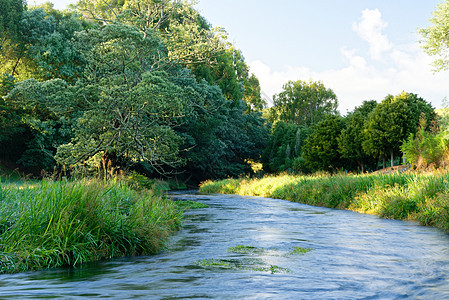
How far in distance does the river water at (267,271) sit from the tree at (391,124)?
23.4 meters

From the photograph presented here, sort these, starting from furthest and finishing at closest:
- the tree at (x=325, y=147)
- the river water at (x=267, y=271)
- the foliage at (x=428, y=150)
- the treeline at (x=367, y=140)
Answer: the tree at (x=325, y=147) → the treeline at (x=367, y=140) → the foliage at (x=428, y=150) → the river water at (x=267, y=271)

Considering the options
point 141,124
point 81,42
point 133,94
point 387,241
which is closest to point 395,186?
point 387,241

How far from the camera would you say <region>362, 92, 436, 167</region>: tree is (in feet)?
105

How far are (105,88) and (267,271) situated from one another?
19699 millimetres

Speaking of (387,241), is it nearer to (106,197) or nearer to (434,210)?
(434,210)

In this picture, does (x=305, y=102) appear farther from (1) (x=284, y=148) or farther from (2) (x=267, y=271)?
(2) (x=267, y=271)

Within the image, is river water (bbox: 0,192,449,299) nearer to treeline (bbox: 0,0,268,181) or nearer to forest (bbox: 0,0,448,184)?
forest (bbox: 0,0,448,184)

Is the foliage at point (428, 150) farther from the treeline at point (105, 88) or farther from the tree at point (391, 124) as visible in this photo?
A: the treeline at point (105, 88)

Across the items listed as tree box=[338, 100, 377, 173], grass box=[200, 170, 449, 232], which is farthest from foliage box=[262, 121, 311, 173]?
grass box=[200, 170, 449, 232]

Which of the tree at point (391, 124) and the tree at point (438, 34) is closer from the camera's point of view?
the tree at point (438, 34)

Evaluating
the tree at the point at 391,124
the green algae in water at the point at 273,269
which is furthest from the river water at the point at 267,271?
the tree at the point at 391,124

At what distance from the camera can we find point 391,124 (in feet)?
106

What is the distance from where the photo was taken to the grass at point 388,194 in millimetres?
12242

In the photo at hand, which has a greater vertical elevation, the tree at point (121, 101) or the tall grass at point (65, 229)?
the tree at point (121, 101)
